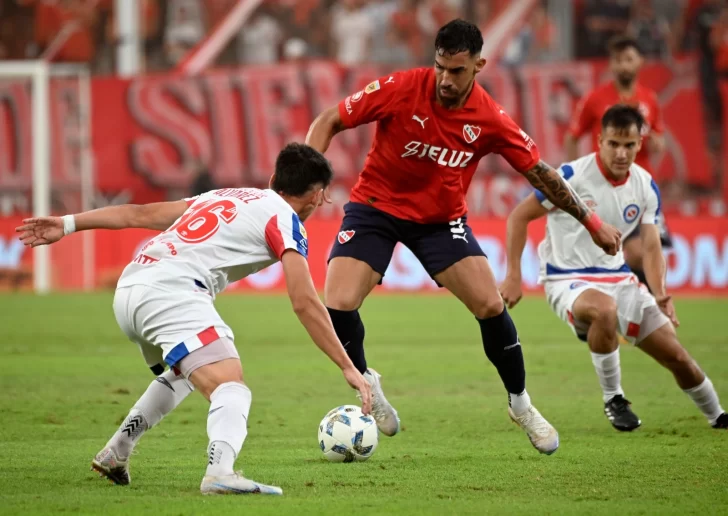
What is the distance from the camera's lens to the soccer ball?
6.07m

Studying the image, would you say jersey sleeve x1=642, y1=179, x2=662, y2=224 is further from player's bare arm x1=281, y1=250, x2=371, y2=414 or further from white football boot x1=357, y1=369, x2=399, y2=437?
player's bare arm x1=281, y1=250, x2=371, y2=414

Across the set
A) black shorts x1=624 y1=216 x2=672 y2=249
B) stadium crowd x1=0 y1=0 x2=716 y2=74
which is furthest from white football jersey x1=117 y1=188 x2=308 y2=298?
stadium crowd x1=0 y1=0 x2=716 y2=74

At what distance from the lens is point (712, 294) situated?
17.9 meters

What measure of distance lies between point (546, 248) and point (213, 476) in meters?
3.78

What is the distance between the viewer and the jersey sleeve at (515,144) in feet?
20.9

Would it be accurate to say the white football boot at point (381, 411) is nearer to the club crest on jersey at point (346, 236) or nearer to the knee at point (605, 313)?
the club crest on jersey at point (346, 236)

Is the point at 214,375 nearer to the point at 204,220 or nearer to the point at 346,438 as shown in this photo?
the point at 204,220

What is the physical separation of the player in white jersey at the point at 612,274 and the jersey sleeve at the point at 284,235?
2118 millimetres

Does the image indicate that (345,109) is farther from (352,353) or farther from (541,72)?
(541,72)

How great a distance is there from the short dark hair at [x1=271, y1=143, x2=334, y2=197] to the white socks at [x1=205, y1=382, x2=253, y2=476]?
39.2 inches

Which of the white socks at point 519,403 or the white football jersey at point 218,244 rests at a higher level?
the white football jersey at point 218,244

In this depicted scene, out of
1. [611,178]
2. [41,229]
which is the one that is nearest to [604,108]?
[611,178]

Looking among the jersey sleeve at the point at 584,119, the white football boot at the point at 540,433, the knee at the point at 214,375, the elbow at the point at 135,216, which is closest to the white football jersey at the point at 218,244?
the elbow at the point at 135,216

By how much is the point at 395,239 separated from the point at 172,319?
2.07 m
